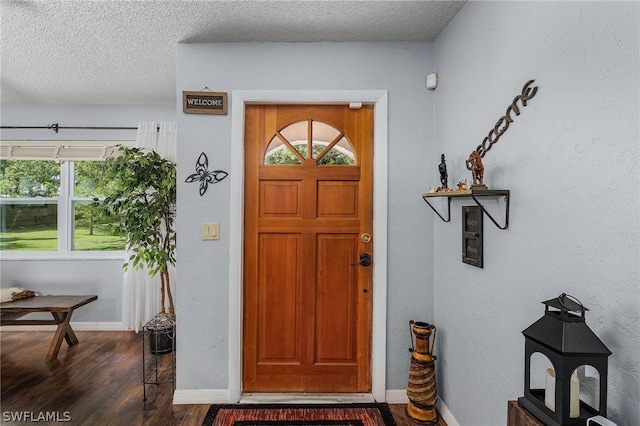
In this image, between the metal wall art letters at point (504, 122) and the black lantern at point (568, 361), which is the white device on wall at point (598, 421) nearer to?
the black lantern at point (568, 361)

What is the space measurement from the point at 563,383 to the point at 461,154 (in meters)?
1.30


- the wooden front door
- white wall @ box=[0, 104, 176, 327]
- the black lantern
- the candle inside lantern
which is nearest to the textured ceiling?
the wooden front door

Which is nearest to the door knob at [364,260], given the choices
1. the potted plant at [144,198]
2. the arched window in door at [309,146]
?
the arched window in door at [309,146]

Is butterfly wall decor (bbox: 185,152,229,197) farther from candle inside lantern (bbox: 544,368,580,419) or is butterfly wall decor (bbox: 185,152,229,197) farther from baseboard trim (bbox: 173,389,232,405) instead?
candle inside lantern (bbox: 544,368,580,419)

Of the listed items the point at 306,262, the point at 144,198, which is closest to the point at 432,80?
the point at 306,262

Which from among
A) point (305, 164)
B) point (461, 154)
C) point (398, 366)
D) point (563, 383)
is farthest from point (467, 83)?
point (398, 366)

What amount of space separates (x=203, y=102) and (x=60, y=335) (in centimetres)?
252

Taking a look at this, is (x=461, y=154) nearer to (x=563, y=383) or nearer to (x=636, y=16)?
(x=636, y=16)

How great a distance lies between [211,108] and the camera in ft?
7.47

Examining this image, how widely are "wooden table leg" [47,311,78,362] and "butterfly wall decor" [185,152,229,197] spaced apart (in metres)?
2.04

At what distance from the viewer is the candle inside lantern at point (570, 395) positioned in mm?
955

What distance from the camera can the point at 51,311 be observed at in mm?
3039

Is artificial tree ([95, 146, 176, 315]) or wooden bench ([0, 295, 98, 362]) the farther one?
wooden bench ([0, 295, 98, 362])

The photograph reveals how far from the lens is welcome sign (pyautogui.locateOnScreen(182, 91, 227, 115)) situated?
7.44 feet
